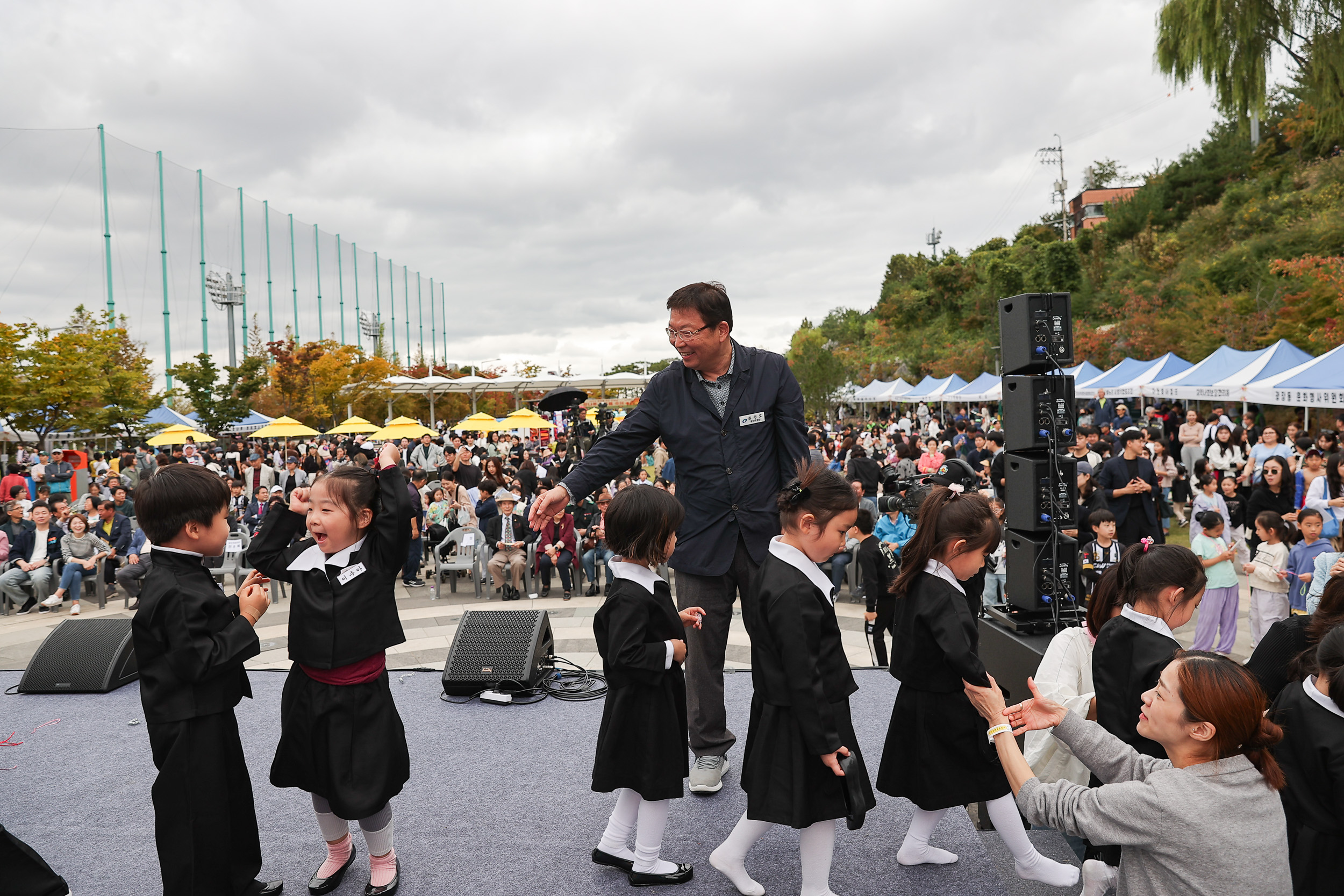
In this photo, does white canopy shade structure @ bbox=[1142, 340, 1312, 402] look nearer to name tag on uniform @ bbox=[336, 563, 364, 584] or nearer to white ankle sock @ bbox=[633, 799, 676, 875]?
white ankle sock @ bbox=[633, 799, 676, 875]

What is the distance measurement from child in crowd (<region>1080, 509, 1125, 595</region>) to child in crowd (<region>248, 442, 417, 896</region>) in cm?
466

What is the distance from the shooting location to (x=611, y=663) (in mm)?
2568

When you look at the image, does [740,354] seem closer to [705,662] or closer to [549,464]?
[705,662]

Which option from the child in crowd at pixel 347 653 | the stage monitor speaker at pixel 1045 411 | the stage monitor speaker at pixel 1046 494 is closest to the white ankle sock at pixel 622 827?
the child in crowd at pixel 347 653

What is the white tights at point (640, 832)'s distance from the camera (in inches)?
102

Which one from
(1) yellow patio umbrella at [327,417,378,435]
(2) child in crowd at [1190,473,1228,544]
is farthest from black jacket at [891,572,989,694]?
(1) yellow patio umbrella at [327,417,378,435]

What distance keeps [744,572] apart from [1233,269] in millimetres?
25761

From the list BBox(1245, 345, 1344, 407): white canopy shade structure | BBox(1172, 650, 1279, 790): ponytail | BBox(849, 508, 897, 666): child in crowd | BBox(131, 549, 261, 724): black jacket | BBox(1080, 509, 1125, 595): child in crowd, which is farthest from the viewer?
BBox(1245, 345, 1344, 407): white canopy shade structure

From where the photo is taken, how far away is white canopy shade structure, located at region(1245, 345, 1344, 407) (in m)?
9.48

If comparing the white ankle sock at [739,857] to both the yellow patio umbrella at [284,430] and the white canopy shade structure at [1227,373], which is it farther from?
the yellow patio umbrella at [284,430]

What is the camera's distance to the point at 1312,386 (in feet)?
32.4

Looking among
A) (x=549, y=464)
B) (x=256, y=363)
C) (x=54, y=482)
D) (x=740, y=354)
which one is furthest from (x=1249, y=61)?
(x=256, y=363)

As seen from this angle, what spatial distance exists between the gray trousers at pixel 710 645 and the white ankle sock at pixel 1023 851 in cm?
101

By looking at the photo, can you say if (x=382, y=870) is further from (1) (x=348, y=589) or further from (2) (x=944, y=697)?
(2) (x=944, y=697)
